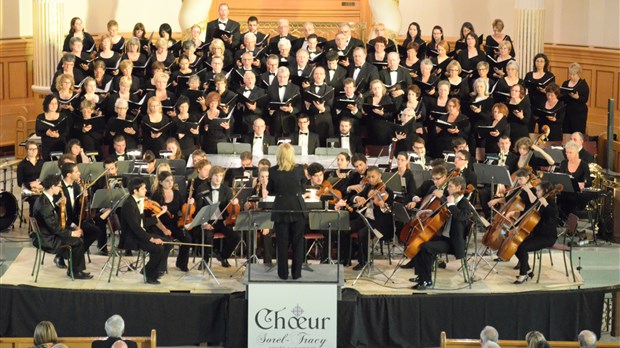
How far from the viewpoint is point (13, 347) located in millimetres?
10727

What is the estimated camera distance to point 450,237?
1223 centimetres

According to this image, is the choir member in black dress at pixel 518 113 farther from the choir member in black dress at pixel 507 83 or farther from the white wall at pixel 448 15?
the white wall at pixel 448 15

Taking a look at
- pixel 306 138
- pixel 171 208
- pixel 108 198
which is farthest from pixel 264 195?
pixel 306 138

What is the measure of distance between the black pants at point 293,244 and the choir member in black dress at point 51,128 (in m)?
3.45

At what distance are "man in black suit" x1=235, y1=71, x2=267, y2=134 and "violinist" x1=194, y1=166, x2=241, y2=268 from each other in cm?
205

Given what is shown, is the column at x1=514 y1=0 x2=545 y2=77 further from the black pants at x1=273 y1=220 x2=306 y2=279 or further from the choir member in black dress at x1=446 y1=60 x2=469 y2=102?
the black pants at x1=273 y1=220 x2=306 y2=279

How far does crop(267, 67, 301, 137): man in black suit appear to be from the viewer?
14.6 m

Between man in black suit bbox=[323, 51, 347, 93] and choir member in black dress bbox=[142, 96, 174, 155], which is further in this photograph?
man in black suit bbox=[323, 51, 347, 93]

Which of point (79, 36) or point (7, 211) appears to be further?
point (79, 36)

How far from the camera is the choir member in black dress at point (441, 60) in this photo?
15680mm

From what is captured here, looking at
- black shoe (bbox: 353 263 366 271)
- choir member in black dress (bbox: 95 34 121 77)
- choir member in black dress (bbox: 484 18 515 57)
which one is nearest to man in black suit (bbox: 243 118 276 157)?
black shoe (bbox: 353 263 366 271)

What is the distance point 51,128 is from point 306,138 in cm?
248

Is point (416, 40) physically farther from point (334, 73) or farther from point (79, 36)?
point (79, 36)

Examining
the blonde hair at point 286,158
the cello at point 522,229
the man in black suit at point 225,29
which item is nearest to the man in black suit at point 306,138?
the man in black suit at point 225,29
